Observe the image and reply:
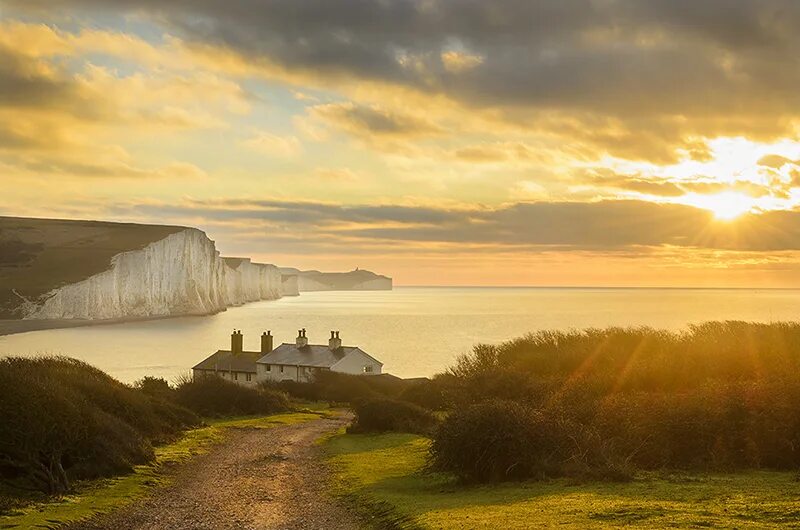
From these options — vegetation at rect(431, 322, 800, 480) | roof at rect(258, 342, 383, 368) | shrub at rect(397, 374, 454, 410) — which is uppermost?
vegetation at rect(431, 322, 800, 480)

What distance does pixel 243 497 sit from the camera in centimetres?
2627

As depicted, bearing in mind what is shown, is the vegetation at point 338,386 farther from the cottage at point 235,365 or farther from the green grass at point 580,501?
the green grass at point 580,501

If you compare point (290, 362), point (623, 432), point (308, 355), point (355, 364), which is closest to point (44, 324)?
point (290, 362)

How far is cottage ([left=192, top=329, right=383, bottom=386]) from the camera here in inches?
3056

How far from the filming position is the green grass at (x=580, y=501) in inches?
680

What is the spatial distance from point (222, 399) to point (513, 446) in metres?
36.1

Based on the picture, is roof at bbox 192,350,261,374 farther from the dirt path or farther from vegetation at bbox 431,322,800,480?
vegetation at bbox 431,322,800,480

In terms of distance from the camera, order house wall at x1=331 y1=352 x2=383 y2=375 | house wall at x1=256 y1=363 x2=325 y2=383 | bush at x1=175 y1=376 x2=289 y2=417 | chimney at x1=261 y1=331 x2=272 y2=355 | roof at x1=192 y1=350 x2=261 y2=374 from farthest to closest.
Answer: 1. chimney at x1=261 y1=331 x2=272 y2=355
2. roof at x1=192 y1=350 x2=261 y2=374
3. house wall at x1=256 y1=363 x2=325 y2=383
4. house wall at x1=331 y1=352 x2=383 y2=375
5. bush at x1=175 y1=376 x2=289 y2=417

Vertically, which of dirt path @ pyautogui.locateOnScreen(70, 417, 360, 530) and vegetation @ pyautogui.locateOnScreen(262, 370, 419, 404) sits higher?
dirt path @ pyautogui.locateOnScreen(70, 417, 360, 530)

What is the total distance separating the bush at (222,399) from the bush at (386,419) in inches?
578

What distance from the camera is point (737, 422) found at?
26.3 metres

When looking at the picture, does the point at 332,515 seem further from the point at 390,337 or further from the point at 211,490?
the point at 390,337

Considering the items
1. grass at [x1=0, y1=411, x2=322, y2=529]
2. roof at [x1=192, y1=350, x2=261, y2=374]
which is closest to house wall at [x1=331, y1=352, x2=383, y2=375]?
roof at [x1=192, y1=350, x2=261, y2=374]

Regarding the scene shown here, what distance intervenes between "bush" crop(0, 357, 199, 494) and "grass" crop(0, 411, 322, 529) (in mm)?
803
